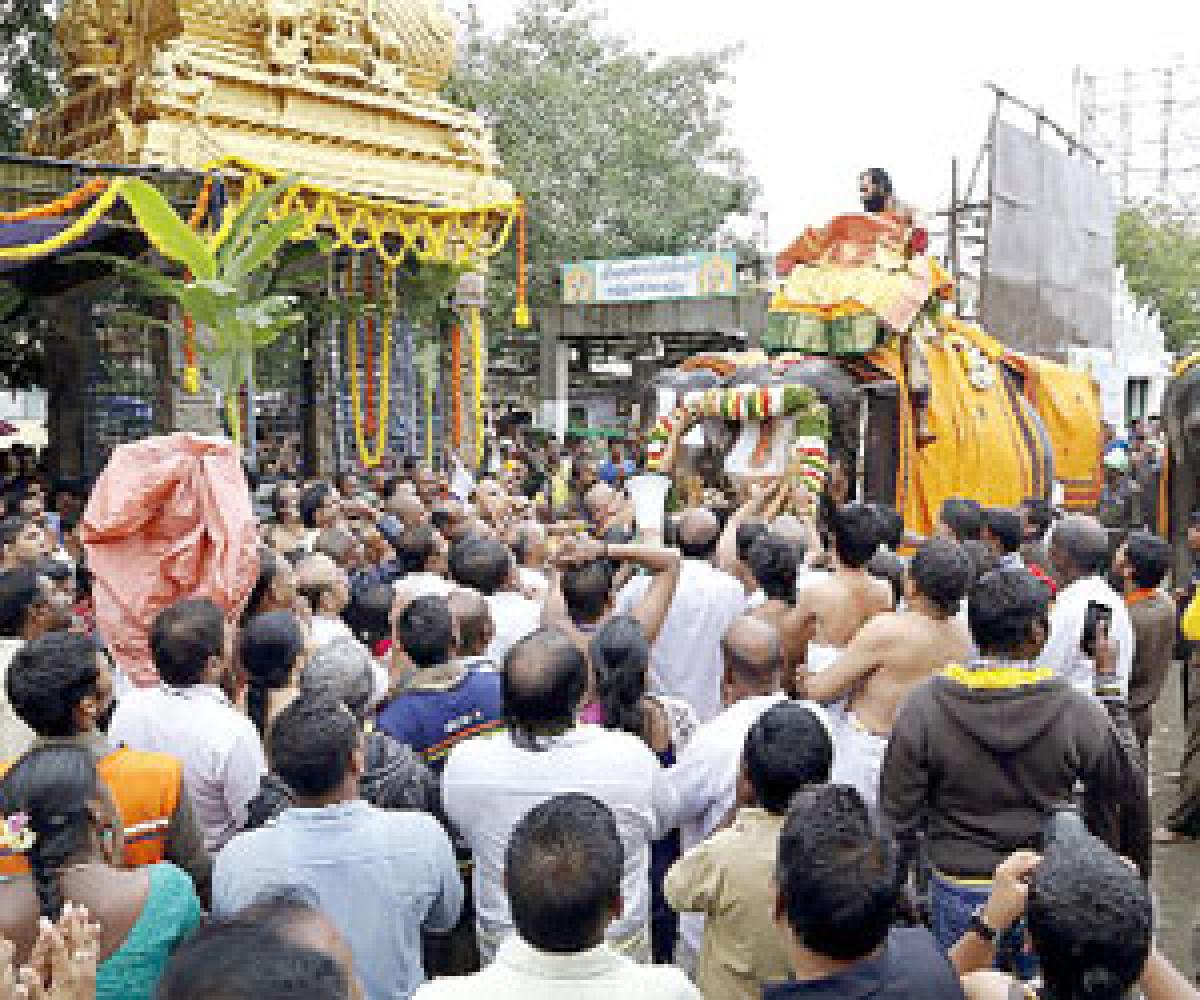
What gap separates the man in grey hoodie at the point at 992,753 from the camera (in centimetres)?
319

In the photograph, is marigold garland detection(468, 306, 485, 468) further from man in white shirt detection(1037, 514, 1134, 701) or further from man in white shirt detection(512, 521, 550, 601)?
man in white shirt detection(1037, 514, 1134, 701)

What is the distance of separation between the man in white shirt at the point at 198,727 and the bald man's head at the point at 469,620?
69cm

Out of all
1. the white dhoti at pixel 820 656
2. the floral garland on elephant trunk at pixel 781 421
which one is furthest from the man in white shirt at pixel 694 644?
the floral garland on elephant trunk at pixel 781 421

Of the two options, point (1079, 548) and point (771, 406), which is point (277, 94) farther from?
point (1079, 548)

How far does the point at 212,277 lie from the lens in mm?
Result: 9188

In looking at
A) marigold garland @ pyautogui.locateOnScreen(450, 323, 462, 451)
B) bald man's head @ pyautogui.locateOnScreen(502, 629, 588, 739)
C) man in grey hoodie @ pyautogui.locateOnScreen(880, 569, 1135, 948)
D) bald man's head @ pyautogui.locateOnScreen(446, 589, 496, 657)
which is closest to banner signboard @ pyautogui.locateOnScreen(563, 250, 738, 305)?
marigold garland @ pyautogui.locateOnScreen(450, 323, 462, 451)

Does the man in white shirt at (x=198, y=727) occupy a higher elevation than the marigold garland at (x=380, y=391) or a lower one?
lower

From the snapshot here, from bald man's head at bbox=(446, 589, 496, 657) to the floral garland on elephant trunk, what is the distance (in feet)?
12.4

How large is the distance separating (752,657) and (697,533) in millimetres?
1638

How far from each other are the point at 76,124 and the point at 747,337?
11655mm

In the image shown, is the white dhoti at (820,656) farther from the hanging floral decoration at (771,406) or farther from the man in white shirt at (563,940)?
the hanging floral decoration at (771,406)

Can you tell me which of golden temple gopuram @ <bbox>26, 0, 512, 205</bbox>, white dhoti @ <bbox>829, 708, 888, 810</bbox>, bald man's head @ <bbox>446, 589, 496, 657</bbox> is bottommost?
white dhoti @ <bbox>829, 708, 888, 810</bbox>

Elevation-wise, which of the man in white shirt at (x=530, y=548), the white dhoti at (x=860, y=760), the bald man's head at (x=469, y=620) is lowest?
the white dhoti at (x=860, y=760)

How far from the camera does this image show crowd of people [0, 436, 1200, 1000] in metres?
2.07
